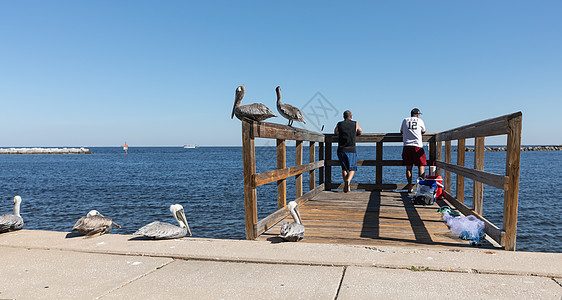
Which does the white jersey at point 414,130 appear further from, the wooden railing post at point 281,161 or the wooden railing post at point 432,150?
the wooden railing post at point 281,161

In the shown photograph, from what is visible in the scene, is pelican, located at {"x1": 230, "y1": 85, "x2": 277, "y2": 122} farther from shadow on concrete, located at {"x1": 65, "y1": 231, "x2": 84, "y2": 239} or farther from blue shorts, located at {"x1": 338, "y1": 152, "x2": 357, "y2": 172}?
blue shorts, located at {"x1": 338, "y1": 152, "x2": 357, "y2": 172}

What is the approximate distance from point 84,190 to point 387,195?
81.9ft

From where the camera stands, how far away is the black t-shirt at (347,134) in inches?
340

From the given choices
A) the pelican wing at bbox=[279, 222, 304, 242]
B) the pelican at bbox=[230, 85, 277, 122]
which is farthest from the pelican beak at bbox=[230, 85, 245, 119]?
the pelican wing at bbox=[279, 222, 304, 242]

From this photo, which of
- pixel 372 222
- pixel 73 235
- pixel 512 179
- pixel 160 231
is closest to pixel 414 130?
pixel 372 222

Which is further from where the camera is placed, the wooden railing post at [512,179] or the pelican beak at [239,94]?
the pelican beak at [239,94]

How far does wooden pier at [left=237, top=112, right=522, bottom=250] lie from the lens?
13.1ft

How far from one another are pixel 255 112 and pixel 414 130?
4.37 metres

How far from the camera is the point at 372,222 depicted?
5938mm

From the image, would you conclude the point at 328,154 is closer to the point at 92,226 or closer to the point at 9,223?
the point at 92,226

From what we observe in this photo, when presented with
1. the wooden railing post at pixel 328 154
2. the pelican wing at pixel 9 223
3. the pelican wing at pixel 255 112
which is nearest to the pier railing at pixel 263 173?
the pelican wing at pixel 255 112

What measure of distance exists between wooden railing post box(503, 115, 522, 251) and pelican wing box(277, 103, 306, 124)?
328 centimetres

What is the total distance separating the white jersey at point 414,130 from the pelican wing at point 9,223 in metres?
7.06

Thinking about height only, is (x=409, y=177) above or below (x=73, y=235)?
above
